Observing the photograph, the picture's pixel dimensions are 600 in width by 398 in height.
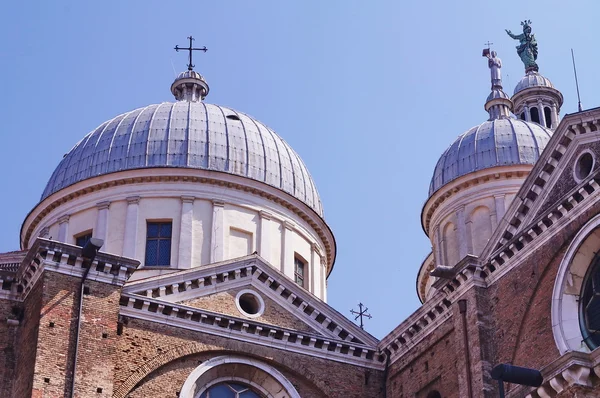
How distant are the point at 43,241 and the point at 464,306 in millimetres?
9223

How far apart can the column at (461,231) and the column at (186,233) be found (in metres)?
8.08

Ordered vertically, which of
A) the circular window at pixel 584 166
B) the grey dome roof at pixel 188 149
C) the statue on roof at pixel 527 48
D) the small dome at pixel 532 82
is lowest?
the circular window at pixel 584 166

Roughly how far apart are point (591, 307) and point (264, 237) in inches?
A: 509

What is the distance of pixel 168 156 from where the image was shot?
34.7 meters

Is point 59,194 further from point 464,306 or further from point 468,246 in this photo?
point 464,306

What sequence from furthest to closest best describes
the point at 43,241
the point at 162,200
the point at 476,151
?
the point at 476,151
the point at 162,200
the point at 43,241

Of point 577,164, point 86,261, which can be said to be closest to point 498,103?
point 577,164

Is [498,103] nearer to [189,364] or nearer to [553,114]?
[553,114]

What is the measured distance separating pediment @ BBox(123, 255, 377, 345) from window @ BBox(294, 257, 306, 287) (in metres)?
5.64

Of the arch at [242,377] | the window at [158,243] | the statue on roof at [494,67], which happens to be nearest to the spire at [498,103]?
the statue on roof at [494,67]

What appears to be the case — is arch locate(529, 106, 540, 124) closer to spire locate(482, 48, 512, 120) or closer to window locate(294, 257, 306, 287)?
spire locate(482, 48, 512, 120)

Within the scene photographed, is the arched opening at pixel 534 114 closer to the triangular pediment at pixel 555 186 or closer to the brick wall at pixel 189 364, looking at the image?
the brick wall at pixel 189 364

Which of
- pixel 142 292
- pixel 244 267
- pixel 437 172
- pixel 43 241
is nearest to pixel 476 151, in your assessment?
pixel 437 172

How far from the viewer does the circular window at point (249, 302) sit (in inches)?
1123
